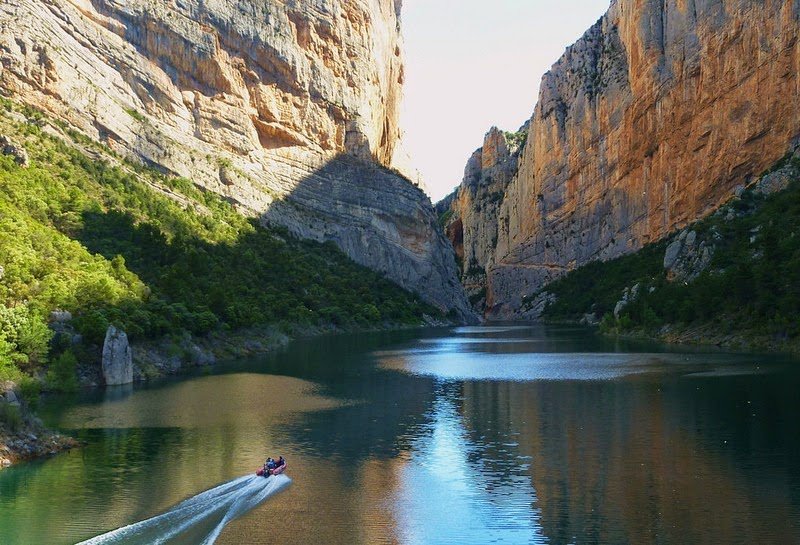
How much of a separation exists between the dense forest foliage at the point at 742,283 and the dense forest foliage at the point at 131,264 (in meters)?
38.7

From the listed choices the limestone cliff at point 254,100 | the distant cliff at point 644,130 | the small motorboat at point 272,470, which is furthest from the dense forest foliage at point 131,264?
the distant cliff at point 644,130

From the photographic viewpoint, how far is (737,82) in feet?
350

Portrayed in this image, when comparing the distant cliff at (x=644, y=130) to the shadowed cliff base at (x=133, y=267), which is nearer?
the shadowed cliff base at (x=133, y=267)

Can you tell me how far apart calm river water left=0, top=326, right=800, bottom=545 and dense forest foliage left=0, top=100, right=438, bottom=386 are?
5.31 m

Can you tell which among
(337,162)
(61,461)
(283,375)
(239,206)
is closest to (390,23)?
(337,162)

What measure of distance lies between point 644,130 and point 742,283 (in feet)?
250

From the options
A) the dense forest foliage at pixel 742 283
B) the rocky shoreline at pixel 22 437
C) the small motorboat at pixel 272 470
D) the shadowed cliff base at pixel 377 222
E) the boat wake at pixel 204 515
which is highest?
the shadowed cliff base at pixel 377 222

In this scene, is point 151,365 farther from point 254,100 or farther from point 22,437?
point 254,100

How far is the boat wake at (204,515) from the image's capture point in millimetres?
18078

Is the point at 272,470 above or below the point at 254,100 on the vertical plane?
below

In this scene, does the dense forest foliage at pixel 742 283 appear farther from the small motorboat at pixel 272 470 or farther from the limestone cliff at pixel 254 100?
the limestone cliff at pixel 254 100

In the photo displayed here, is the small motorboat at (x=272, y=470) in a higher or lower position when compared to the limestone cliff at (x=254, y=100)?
lower

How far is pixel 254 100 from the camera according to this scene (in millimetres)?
132375

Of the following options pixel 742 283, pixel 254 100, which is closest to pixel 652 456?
pixel 742 283
